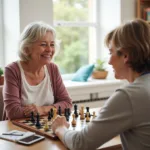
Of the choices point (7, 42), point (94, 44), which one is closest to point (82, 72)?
point (94, 44)

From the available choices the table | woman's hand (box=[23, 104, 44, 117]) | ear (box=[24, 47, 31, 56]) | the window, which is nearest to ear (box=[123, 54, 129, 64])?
the table

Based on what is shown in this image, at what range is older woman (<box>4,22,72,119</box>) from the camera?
225 centimetres

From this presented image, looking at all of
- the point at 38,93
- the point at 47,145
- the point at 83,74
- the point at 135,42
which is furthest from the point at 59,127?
the point at 83,74

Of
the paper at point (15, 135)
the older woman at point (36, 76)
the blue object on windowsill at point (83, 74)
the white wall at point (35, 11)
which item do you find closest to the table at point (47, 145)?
the paper at point (15, 135)

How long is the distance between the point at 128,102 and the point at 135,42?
0.26 m

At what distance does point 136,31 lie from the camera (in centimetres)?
136

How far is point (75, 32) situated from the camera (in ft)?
12.9

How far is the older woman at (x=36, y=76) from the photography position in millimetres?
2248

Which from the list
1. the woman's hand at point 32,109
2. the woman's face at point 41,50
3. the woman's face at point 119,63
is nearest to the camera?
the woman's face at point 119,63

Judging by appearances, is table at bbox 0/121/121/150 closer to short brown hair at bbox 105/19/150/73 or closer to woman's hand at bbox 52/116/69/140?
woman's hand at bbox 52/116/69/140

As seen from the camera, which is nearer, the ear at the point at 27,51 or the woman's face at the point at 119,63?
the woman's face at the point at 119,63

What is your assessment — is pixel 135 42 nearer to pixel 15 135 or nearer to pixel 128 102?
pixel 128 102

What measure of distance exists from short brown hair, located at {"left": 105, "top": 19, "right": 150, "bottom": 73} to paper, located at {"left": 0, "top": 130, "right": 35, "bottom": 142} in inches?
26.1

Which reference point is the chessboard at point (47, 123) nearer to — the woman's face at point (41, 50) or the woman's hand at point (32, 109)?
the woman's hand at point (32, 109)
